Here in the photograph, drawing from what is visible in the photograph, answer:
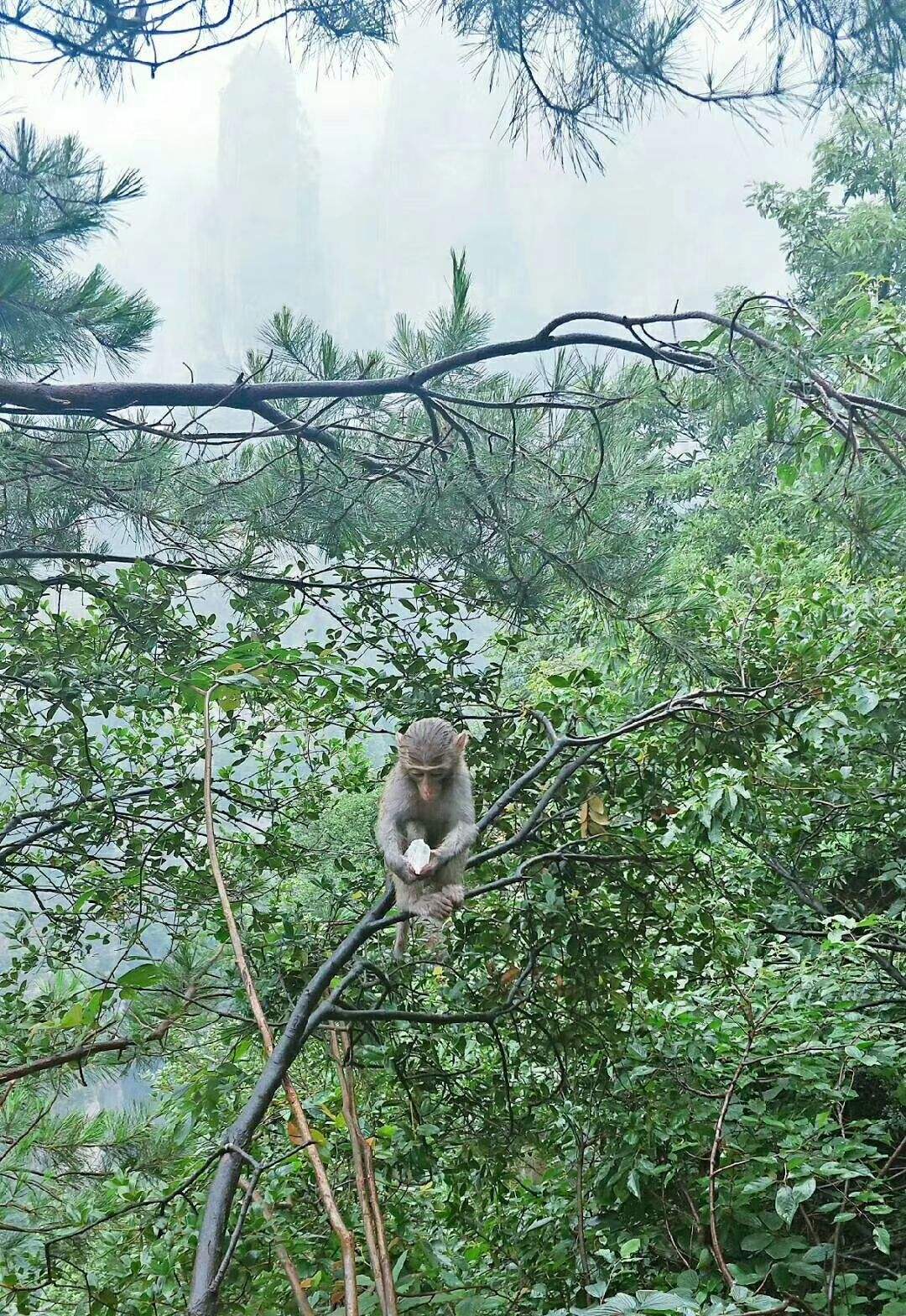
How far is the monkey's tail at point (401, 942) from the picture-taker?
2.40m

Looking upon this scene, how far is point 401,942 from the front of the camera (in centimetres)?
243

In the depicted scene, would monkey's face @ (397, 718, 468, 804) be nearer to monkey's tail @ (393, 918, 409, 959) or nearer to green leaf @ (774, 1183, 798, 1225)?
monkey's tail @ (393, 918, 409, 959)

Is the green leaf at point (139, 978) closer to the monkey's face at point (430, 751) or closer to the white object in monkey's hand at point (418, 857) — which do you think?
the white object in monkey's hand at point (418, 857)

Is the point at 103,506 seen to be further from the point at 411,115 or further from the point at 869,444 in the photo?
the point at 411,115

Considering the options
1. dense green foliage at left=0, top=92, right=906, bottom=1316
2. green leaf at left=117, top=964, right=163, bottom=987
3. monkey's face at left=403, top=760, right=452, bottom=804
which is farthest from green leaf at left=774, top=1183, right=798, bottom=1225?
green leaf at left=117, top=964, right=163, bottom=987

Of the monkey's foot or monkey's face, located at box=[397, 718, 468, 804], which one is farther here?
monkey's face, located at box=[397, 718, 468, 804]

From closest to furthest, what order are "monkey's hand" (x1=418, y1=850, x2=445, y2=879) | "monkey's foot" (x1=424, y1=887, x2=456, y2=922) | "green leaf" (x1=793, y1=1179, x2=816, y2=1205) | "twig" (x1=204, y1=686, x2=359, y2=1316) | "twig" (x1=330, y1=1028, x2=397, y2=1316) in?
"twig" (x1=204, y1=686, x2=359, y2=1316)
"twig" (x1=330, y1=1028, x2=397, y2=1316)
"green leaf" (x1=793, y1=1179, x2=816, y2=1205)
"monkey's foot" (x1=424, y1=887, x2=456, y2=922)
"monkey's hand" (x1=418, y1=850, x2=445, y2=879)

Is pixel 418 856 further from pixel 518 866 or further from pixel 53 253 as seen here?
pixel 53 253

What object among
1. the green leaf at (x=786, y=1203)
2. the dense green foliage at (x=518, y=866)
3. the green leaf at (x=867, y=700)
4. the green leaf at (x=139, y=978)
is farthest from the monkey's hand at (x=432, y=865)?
the green leaf at (x=139, y=978)

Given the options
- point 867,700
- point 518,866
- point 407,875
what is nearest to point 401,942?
point 407,875

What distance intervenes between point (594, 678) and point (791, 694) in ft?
1.48

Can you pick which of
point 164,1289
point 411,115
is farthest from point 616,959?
point 411,115

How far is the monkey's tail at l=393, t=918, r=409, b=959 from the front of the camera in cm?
240

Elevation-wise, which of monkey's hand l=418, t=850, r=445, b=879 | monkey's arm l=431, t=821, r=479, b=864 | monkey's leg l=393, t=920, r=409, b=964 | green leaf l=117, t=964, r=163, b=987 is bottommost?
green leaf l=117, t=964, r=163, b=987
